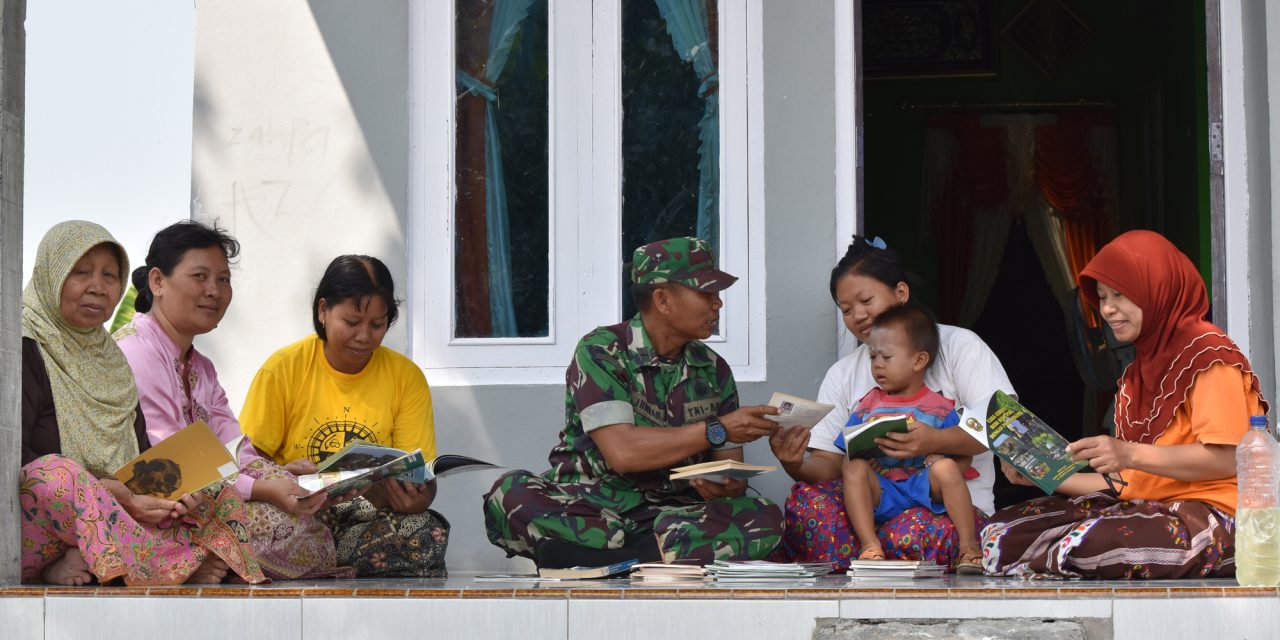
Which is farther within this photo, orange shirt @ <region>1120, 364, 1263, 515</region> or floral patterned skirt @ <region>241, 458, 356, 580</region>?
floral patterned skirt @ <region>241, 458, 356, 580</region>

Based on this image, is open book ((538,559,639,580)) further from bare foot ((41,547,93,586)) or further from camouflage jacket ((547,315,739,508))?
bare foot ((41,547,93,586))

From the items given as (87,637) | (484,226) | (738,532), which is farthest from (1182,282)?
(87,637)

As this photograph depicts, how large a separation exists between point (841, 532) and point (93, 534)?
2.32 m

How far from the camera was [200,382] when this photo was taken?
4848 millimetres

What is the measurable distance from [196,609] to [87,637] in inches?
12.0

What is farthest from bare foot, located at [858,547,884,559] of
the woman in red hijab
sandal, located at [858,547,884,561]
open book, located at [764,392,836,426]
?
open book, located at [764,392,836,426]

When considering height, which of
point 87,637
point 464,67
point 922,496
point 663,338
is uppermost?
point 464,67

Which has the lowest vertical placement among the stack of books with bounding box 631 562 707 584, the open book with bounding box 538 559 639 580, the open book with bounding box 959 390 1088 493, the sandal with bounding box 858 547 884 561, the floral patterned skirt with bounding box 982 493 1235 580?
the open book with bounding box 538 559 639 580

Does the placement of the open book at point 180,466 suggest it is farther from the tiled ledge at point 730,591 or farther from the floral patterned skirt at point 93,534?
the tiled ledge at point 730,591

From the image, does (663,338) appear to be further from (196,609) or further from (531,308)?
(196,609)

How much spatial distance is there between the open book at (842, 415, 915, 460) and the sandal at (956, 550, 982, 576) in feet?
1.44

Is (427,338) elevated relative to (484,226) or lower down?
lower down

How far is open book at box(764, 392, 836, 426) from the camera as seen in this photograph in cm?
447

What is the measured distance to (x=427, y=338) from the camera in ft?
19.2
